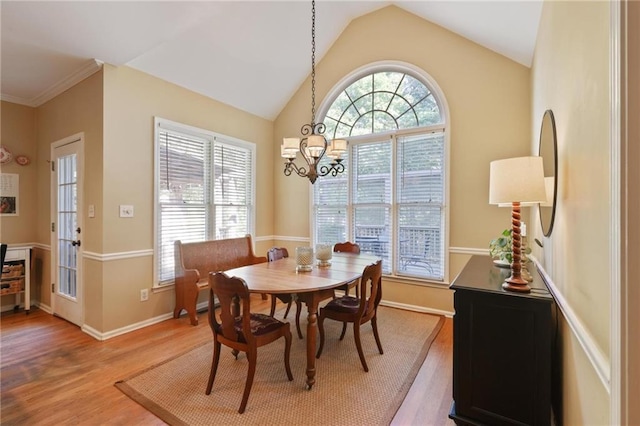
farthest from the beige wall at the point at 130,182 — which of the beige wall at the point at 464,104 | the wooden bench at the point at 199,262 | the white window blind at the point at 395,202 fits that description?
the beige wall at the point at 464,104

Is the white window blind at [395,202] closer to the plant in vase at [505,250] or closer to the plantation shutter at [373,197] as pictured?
the plantation shutter at [373,197]

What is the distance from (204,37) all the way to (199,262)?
2629 mm

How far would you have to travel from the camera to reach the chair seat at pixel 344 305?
254cm

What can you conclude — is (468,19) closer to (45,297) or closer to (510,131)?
(510,131)

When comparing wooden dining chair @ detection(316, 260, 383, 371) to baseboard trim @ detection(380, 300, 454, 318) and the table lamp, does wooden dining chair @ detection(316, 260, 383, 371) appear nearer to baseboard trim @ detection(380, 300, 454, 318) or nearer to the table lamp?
the table lamp

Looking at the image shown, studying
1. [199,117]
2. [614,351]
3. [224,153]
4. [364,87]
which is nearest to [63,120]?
[199,117]

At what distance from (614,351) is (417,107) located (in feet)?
11.7

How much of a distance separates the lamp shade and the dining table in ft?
4.02

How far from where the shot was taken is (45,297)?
153 inches

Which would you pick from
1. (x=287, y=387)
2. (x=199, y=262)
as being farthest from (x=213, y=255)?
(x=287, y=387)

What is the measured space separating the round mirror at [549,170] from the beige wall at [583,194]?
0.30 feet

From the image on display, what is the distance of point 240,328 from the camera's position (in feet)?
6.89

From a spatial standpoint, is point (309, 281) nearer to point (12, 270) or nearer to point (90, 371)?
point (90, 371)

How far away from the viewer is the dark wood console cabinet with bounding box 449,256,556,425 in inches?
61.8
